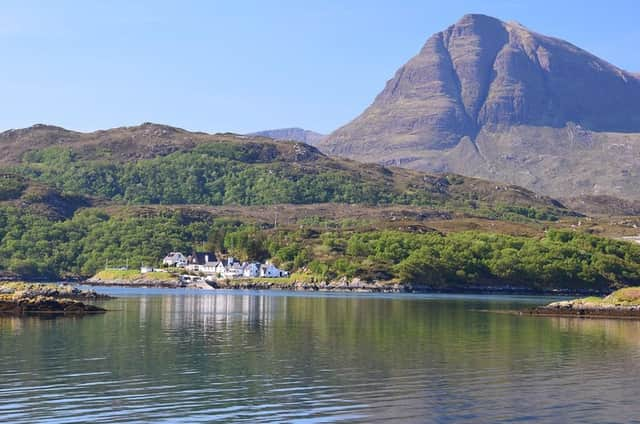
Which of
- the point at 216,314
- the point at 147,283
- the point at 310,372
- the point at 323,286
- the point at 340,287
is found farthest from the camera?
the point at 147,283

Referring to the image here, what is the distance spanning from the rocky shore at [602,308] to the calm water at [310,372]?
891 inches

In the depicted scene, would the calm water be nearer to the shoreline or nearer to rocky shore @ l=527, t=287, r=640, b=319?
rocky shore @ l=527, t=287, r=640, b=319

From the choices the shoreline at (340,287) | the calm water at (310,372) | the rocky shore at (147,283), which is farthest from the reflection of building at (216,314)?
the rocky shore at (147,283)

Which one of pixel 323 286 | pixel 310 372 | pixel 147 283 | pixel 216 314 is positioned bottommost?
pixel 310 372

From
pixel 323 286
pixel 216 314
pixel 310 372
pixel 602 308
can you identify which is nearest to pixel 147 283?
pixel 323 286

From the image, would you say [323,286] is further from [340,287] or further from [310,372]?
[310,372]

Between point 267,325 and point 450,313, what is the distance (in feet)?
98.8

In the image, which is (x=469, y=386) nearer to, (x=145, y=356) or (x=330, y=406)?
(x=330, y=406)

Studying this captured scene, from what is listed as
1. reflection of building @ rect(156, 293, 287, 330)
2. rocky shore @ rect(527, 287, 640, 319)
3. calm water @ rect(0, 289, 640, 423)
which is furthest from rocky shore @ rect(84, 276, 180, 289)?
calm water @ rect(0, 289, 640, 423)

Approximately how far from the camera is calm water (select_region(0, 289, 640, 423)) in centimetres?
3528

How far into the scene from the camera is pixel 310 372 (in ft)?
149

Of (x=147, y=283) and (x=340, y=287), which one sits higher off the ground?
(x=147, y=283)

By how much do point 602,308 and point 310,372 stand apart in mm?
66179

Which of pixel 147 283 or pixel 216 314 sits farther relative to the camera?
pixel 147 283
